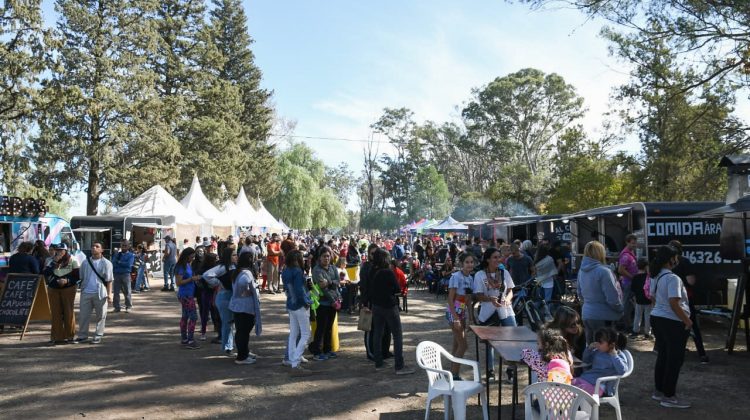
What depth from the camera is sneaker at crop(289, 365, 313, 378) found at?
7.23 meters

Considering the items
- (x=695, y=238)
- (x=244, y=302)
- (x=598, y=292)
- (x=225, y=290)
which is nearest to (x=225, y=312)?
(x=225, y=290)

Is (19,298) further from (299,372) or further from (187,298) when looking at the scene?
(299,372)

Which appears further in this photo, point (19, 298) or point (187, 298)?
point (19, 298)

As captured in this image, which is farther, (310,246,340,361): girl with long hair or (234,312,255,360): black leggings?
(310,246,340,361): girl with long hair

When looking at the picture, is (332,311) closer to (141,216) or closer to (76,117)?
(141,216)

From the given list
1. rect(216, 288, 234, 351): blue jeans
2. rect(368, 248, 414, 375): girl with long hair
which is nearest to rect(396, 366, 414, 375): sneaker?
rect(368, 248, 414, 375): girl with long hair

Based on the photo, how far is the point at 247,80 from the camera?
154 ft

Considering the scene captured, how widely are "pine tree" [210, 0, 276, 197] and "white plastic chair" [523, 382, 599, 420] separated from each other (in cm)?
4303

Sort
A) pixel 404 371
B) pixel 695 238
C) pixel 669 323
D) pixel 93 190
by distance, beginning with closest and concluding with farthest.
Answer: pixel 669 323
pixel 404 371
pixel 695 238
pixel 93 190

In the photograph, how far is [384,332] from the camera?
7773mm

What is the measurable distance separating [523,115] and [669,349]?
141 feet

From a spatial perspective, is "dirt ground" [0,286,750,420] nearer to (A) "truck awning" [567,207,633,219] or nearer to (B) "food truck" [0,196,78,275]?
(A) "truck awning" [567,207,633,219]

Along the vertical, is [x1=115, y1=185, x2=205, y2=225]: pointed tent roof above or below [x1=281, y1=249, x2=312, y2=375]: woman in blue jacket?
above

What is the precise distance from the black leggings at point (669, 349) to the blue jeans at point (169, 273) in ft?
47.5
